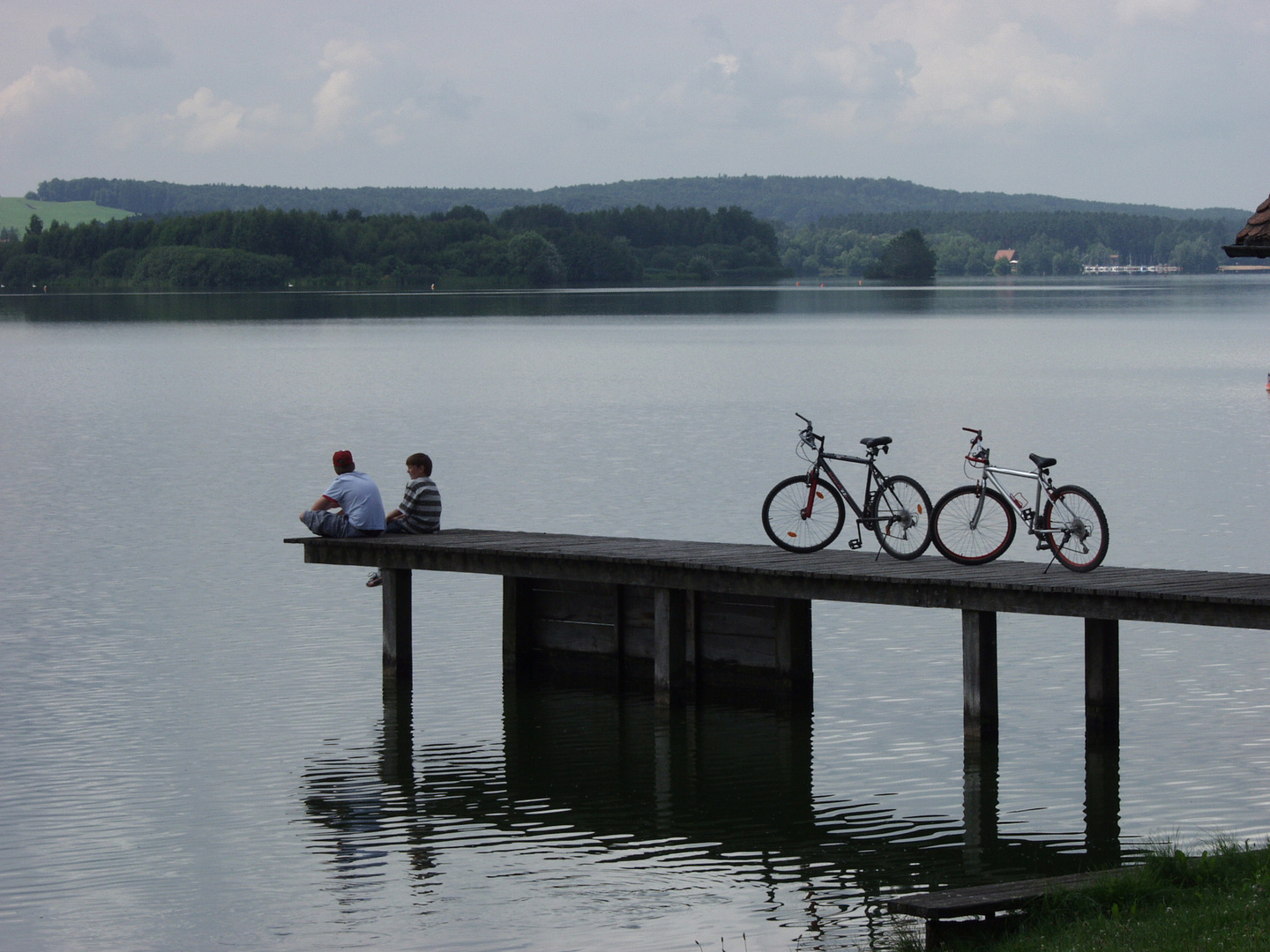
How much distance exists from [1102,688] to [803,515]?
3.22 m

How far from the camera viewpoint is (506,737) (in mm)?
16312

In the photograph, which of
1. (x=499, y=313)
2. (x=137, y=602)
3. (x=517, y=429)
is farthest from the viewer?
(x=499, y=313)

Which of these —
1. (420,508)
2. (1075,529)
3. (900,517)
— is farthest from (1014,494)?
(420,508)

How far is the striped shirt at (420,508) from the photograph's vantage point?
18.6m

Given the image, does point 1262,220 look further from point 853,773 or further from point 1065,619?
point 1065,619

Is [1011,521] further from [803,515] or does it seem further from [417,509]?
[417,509]

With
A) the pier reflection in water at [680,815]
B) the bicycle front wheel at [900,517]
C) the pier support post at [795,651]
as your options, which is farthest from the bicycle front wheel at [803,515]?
the pier reflection in water at [680,815]

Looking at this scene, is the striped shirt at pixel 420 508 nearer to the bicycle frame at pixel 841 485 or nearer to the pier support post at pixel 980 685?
the bicycle frame at pixel 841 485

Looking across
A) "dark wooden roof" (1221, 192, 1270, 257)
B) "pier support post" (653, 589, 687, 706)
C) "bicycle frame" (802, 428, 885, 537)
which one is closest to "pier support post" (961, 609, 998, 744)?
"bicycle frame" (802, 428, 885, 537)

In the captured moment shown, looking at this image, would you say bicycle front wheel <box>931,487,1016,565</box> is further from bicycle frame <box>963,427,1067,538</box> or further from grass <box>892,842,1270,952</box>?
grass <box>892,842,1270,952</box>

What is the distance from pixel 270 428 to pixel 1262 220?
37.5 m

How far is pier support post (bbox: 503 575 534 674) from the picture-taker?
1848cm

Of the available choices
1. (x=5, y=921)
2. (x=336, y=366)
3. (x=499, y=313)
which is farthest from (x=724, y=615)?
(x=499, y=313)

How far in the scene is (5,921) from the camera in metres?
11.3
